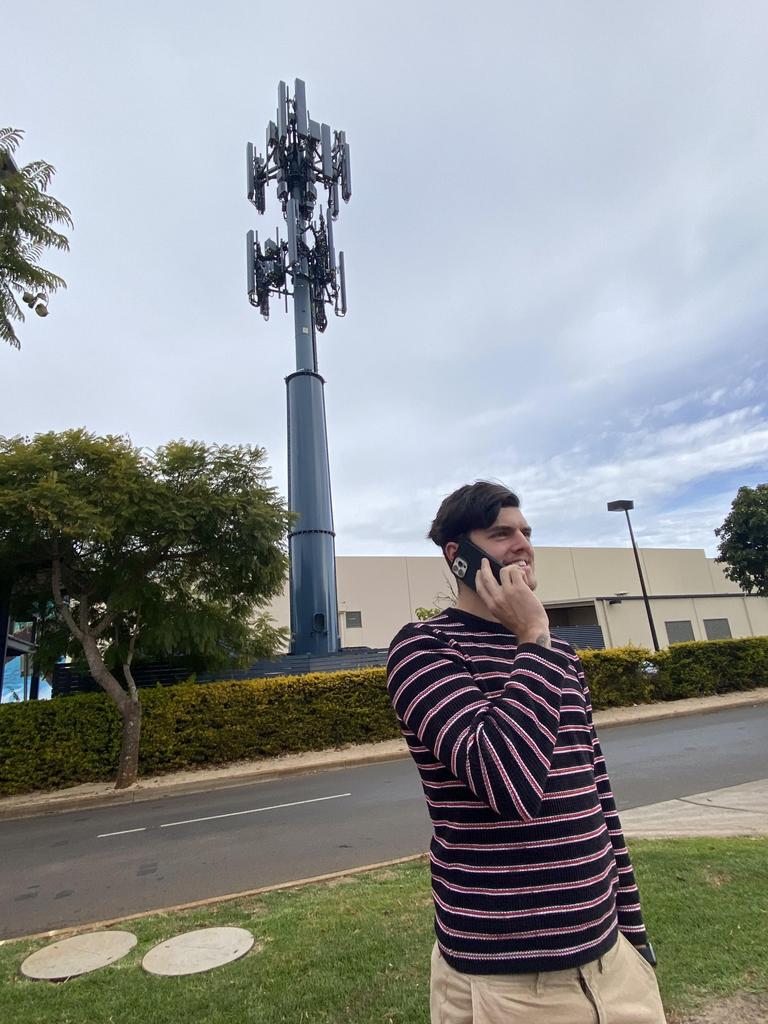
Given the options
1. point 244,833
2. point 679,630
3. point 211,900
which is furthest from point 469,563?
point 679,630

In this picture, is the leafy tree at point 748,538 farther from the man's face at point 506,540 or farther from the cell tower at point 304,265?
the man's face at point 506,540

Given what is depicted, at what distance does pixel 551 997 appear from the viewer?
1.24 metres

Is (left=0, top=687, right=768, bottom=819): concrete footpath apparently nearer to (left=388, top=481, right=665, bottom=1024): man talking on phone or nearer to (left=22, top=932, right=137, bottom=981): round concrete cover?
(left=22, top=932, right=137, bottom=981): round concrete cover

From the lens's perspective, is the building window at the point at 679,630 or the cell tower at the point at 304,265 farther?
the building window at the point at 679,630

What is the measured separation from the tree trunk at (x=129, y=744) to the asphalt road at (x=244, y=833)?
133 centimetres

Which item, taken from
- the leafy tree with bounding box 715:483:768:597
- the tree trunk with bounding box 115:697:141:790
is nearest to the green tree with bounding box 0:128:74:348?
the tree trunk with bounding box 115:697:141:790

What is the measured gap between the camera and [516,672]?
1.32 meters

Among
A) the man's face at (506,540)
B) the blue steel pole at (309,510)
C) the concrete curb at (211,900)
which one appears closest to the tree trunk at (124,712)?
the concrete curb at (211,900)

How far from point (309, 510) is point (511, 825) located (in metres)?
20.4

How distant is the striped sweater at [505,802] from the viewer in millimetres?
1248

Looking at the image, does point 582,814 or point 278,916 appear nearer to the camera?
point 582,814

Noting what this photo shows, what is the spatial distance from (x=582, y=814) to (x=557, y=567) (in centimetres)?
4207

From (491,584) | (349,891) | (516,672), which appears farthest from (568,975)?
(349,891)

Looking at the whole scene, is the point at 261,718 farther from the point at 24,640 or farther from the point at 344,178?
the point at 344,178
